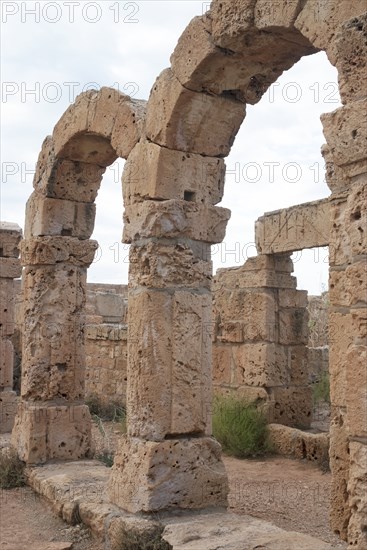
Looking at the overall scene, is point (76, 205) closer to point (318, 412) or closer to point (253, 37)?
point (253, 37)

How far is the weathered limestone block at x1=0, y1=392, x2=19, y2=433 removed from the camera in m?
8.77

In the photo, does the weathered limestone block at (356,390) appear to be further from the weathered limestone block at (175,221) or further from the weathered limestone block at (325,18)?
the weathered limestone block at (175,221)

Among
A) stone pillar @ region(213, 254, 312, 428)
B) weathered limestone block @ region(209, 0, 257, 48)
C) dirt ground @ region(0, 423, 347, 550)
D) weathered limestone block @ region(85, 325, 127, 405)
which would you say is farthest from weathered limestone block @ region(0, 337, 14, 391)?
weathered limestone block @ region(209, 0, 257, 48)

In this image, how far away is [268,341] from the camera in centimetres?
881

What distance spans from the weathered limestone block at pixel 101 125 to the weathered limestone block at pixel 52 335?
47.7 inches

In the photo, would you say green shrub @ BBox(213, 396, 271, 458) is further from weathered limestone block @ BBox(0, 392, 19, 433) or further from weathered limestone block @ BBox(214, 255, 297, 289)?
weathered limestone block @ BBox(0, 392, 19, 433)

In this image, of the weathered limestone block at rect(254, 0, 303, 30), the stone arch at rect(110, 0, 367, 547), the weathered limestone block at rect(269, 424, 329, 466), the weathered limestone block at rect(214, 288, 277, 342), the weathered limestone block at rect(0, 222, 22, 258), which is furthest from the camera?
the weathered limestone block at rect(0, 222, 22, 258)

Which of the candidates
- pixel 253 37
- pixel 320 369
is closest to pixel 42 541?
pixel 253 37

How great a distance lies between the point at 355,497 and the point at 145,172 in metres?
2.89

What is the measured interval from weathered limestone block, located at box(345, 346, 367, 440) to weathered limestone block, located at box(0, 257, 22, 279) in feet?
22.0

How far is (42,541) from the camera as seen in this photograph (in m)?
4.91

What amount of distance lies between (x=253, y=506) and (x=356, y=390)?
316cm

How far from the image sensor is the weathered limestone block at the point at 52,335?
665 centimetres

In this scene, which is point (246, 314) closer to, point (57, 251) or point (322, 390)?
point (322, 390)
